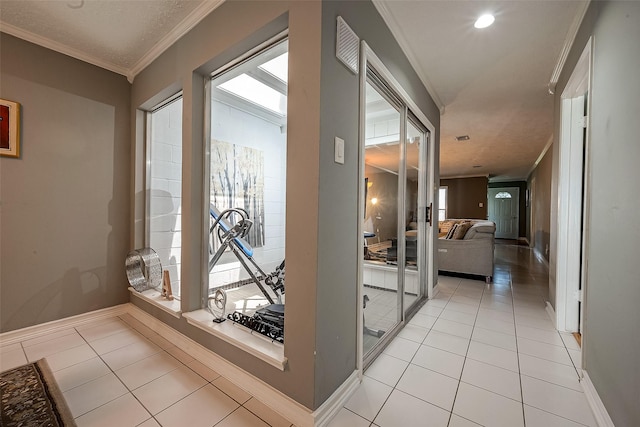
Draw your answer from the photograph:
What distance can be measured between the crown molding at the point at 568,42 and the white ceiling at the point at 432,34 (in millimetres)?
10

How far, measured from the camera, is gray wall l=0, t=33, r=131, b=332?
2018mm

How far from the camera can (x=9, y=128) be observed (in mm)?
1976

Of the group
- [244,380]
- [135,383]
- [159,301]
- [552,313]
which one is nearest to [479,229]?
[552,313]

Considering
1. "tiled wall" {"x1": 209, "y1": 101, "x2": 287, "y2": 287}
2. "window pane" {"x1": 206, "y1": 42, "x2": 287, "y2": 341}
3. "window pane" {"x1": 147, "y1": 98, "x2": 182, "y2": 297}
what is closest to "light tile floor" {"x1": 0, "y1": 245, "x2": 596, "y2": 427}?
"window pane" {"x1": 147, "y1": 98, "x2": 182, "y2": 297}

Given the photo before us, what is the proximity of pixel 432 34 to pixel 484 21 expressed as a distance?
350 millimetres

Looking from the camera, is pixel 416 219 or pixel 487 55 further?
pixel 416 219

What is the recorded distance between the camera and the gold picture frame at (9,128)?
1.96 metres

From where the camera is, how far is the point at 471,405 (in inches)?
53.5

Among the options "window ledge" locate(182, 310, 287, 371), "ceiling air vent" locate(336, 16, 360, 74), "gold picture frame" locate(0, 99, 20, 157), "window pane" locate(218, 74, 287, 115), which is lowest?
"window ledge" locate(182, 310, 287, 371)

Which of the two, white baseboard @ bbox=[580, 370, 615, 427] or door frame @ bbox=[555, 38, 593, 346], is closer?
white baseboard @ bbox=[580, 370, 615, 427]

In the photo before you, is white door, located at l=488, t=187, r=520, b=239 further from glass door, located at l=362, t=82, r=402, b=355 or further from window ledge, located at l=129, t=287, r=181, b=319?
window ledge, located at l=129, t=287, r=181, b=319

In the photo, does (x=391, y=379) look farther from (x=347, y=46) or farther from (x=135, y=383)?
(x=347, y=46)

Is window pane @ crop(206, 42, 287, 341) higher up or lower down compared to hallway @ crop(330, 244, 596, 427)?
higher up

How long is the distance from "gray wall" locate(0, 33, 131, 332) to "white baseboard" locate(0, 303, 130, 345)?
0.15 feet
